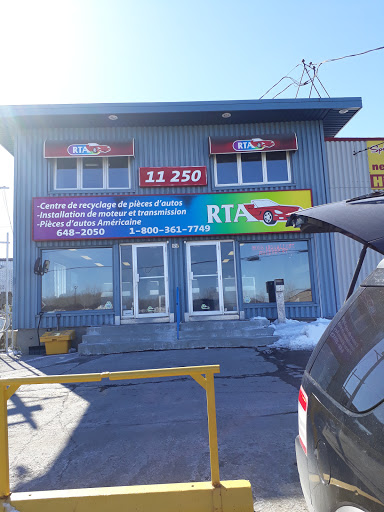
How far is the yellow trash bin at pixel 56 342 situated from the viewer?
385 inches

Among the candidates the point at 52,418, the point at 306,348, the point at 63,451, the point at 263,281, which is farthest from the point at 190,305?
the point at 63,451

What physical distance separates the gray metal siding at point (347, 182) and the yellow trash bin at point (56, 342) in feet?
28.4

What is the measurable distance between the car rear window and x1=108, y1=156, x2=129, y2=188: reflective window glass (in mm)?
10163

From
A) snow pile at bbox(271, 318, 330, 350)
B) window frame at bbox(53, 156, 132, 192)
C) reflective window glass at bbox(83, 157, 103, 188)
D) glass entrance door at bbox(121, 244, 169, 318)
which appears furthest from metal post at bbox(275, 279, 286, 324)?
reflective window glass at bbox(83, 157, 103, 188)

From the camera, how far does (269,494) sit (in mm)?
2779

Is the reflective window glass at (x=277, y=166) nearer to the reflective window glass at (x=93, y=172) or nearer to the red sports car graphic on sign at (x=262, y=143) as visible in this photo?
the red sports car graphic on sign at (x=262, y=143)

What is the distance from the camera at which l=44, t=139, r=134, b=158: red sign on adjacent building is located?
1092 centimetres

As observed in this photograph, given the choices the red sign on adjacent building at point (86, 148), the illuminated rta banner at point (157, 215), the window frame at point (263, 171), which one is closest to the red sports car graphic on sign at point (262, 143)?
the window frame at point (263, 171)

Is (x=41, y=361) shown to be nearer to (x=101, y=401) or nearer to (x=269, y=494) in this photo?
(x=101, y=401)

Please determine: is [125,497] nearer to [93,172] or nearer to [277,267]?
[277,267]

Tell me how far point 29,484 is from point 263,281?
8.83 m

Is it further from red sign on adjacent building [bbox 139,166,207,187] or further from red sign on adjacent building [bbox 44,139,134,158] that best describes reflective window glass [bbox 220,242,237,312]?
red sign on adjacent building [bbox 44,139,134,158]

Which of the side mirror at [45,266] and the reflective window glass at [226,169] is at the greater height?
the reflective window glass at [226,169]

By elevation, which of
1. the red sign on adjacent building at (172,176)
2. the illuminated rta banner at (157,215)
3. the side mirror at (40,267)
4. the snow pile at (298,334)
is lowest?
the snow pile at (298,334)
